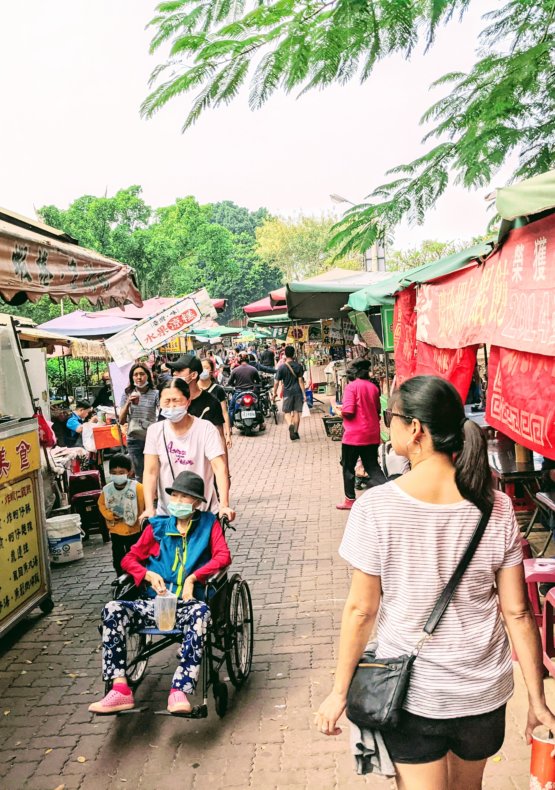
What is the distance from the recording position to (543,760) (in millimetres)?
2172

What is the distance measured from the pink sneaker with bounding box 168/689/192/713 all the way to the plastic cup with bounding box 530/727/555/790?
2.01 metres

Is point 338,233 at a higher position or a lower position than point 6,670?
higher

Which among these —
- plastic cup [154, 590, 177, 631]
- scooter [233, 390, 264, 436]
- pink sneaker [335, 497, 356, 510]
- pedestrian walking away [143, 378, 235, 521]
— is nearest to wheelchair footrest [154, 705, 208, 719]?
plastic cup [154, 590, 177, 631]

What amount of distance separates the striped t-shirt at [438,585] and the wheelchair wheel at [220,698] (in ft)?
7.03

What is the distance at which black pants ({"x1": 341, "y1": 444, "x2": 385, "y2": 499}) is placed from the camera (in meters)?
8.55

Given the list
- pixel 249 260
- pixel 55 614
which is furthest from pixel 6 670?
pixel 249 260

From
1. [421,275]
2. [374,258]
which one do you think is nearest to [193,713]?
[421,275]

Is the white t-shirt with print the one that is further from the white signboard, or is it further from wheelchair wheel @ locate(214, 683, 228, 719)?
the white signboard

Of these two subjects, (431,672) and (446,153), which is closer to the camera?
(431,672)

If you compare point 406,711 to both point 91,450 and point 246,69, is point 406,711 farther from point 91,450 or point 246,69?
point 91,450

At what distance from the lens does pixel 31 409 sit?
6305 millimetres

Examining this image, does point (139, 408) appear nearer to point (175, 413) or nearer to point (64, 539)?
point (64, 539)

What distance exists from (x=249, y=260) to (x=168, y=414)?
6536 centimetres

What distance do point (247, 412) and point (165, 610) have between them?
1292cm
